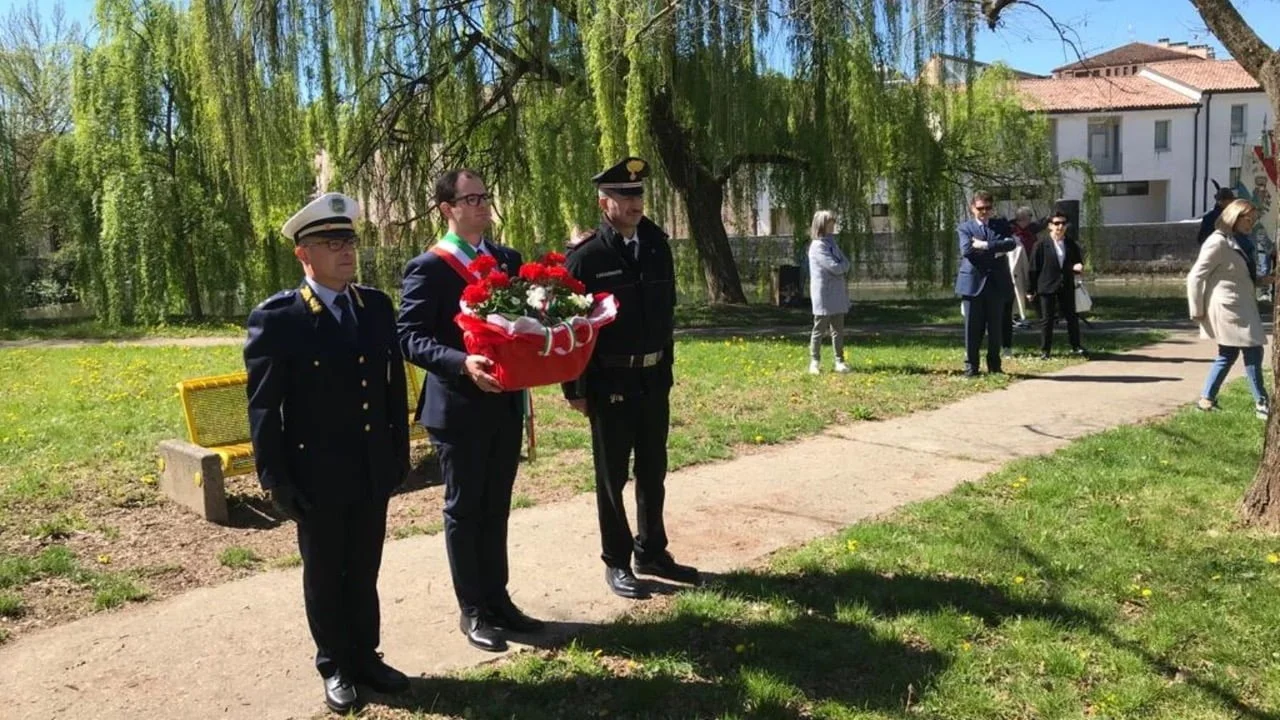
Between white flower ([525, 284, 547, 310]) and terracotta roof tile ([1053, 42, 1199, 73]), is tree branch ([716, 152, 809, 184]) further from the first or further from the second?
terracotta roof tile ([1053, 42, 1199, 73])

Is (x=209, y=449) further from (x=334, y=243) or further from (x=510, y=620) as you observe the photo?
(x=334, y=243)

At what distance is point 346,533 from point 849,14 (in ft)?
40.1

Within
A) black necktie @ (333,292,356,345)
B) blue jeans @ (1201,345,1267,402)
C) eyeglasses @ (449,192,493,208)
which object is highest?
eyeglasses @ (449,192,493,208)

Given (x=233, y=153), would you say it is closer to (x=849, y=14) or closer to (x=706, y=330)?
(x=706, y=330)

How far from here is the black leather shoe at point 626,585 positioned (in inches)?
199

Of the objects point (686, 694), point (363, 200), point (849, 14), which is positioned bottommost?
point (686, 694)

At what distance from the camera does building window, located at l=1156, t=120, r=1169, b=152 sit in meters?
57.4

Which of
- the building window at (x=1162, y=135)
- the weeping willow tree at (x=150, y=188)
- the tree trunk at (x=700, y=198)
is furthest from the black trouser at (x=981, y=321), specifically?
the building window at (x=1162, y=135)

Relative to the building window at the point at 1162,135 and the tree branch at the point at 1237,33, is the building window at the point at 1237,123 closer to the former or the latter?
the building window at the point at 1162,135

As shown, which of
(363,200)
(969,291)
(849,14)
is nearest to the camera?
(969,291)

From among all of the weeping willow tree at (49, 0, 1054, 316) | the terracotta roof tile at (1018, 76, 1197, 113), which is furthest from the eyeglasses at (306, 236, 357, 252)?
the terracotta roof tile at (1018, 76, 1197, 113)

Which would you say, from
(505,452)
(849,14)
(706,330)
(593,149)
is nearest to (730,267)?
(706,330)

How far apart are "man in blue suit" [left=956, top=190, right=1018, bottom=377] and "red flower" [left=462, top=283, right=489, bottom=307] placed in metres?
8.25

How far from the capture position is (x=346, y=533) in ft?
13.2
